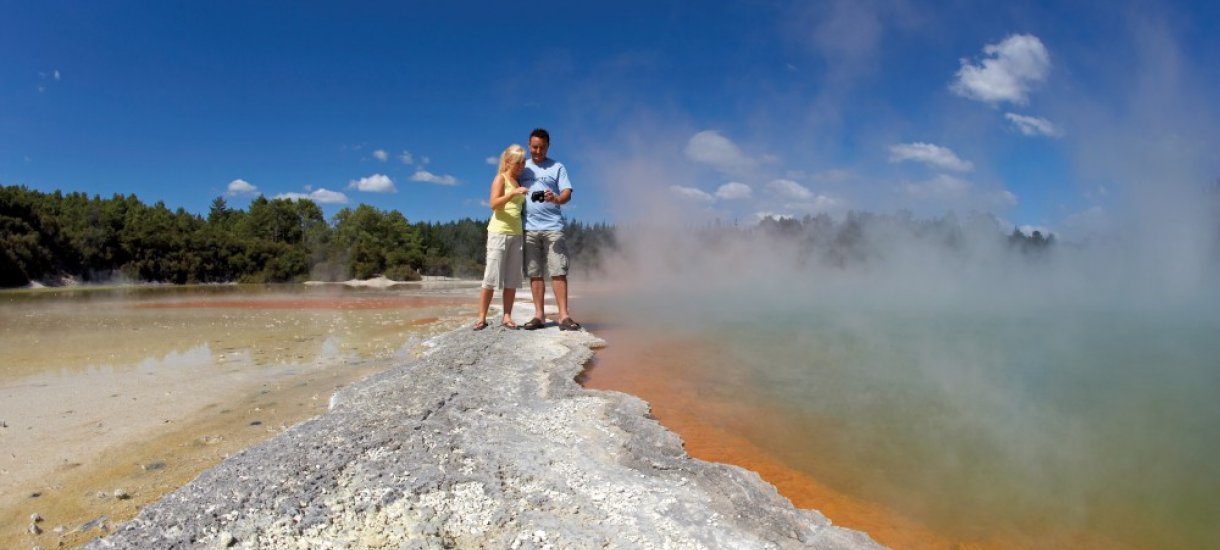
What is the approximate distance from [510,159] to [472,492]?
4.15 m

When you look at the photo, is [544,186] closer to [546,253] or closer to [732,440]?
[546,253]

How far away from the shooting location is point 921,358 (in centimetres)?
525

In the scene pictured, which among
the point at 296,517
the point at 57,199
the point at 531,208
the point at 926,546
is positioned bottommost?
the point at 926,546

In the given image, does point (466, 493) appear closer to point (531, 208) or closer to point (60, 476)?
point (60, 476)

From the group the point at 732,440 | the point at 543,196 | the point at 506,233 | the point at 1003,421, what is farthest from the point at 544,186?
the point at 1003,421

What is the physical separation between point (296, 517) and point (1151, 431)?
411 centimetres

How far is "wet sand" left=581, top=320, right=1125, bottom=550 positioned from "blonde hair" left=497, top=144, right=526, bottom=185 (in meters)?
1.96

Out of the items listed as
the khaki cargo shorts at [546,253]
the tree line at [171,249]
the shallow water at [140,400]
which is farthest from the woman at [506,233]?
the tree line at [171,249]

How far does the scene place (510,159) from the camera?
18.6 ft

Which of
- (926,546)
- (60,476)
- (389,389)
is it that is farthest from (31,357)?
(926,546)

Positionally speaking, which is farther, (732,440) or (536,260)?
(536,260)

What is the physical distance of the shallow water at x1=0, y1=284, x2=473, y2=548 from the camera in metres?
2.46

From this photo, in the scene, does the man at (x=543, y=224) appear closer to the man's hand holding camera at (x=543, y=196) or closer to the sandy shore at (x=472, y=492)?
the man's hand holding camera at (x=543, y=196)

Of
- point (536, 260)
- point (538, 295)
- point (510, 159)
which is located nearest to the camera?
point (510, 159)
